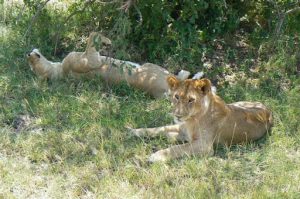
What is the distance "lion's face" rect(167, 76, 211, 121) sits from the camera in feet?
13.3

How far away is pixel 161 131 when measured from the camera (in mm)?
4352

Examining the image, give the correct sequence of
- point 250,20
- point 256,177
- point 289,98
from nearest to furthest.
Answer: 1. point 256,177
2. point 289,98
3. point 250,20

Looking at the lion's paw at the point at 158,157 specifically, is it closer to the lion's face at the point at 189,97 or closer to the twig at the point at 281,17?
the lion's face at the point at 189,97

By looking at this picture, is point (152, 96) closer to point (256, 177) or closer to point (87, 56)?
point (87, 56)

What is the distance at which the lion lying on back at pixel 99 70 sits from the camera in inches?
206

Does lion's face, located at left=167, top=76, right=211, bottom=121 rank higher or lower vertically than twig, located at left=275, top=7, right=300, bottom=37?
lower

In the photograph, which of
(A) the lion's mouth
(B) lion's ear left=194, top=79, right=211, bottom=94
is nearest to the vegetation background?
(A) the lion's mouth

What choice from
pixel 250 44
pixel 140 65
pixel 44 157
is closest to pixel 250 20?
pixel 250 44

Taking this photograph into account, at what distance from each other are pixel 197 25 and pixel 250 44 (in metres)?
0.66

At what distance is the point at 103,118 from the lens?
4602mm

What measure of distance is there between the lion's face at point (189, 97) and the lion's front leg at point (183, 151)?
20 centimetres

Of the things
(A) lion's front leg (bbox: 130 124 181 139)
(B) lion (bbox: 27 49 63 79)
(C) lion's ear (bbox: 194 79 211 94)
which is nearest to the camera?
(C) lion's ear (bbox: 194 79 211 94)

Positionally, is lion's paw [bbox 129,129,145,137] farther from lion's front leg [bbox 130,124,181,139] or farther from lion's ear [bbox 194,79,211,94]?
lion's ear [bbox 194,79,211,94]

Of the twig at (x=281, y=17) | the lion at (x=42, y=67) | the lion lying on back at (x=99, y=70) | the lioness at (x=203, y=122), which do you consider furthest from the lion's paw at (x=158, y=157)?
the twig at (x=281, y=17)
